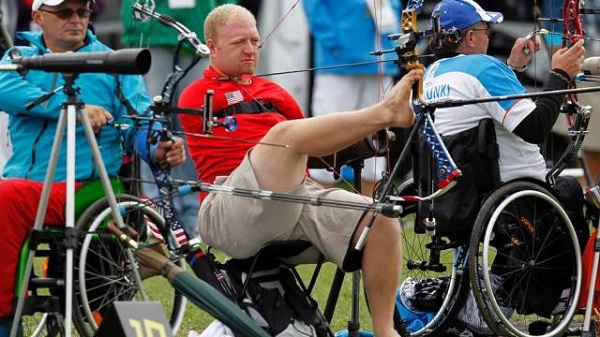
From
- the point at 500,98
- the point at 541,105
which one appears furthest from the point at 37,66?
the point at 541,105

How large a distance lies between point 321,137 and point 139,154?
1.15m

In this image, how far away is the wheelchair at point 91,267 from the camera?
5.50 meters

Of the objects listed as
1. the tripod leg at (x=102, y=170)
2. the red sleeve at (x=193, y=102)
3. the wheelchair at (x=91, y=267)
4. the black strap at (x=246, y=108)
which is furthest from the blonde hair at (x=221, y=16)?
the tripod leg at (x=102, y=170)

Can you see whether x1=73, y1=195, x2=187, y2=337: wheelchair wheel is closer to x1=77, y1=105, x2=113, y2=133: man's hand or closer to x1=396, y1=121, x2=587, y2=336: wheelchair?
x1=77, y1=105, x2=113, y2=133: man's hand

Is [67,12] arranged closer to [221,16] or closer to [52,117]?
[52,117]

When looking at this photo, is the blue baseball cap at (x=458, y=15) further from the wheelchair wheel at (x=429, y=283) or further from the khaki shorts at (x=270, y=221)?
the khaki shorts at (x=270, y=221)

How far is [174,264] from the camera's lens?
16.6 feet

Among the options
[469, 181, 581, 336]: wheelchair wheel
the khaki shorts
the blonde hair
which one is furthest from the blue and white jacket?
[469, 181, 581, 336]: wheelchair wheel

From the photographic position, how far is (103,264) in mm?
5988

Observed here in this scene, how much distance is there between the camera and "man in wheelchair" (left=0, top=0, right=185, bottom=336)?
5680 mm

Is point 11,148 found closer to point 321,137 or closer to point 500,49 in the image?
point 321,137

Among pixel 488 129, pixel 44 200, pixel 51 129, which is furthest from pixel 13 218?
pixel 488 129

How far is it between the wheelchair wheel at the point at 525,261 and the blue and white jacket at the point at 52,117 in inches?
55.6

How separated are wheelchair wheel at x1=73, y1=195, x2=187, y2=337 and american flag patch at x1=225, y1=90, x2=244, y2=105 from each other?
527 mm
